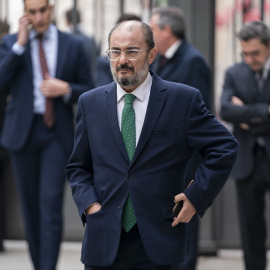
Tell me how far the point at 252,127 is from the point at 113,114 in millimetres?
2367

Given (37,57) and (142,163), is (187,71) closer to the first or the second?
(37,57)

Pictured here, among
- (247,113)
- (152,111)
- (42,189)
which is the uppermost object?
(152,111)

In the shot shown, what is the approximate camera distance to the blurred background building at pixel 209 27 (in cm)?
732

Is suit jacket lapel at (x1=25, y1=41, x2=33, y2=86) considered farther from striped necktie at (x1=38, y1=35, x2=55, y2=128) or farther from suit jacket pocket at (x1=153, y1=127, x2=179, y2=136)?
suit jacket pocket at (x1=153, y1=127, x2=179, y2=136)

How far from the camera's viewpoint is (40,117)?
621 cm

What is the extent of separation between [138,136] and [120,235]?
1.49 ft

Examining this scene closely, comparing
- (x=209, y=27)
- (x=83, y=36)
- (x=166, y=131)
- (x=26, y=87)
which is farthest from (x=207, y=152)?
(x=83, y=36)

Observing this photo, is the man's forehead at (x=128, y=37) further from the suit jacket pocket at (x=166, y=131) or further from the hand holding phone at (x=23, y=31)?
the hand holding phone at (x=23, y=31)

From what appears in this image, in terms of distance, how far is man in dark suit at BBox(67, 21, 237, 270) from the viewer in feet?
12.6

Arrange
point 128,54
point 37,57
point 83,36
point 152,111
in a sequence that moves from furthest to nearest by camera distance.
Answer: point 83,36 → point 37,57 → point 152,111 → point 128,54

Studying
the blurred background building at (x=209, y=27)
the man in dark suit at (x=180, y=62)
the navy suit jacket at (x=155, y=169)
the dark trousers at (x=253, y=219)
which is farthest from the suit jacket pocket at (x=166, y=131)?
the blurred background building at (x=209, y=27)

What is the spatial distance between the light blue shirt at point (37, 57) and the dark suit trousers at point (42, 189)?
0.11 m

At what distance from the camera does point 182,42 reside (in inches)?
245

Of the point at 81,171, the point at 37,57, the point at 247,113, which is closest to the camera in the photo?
the point at 81,171
